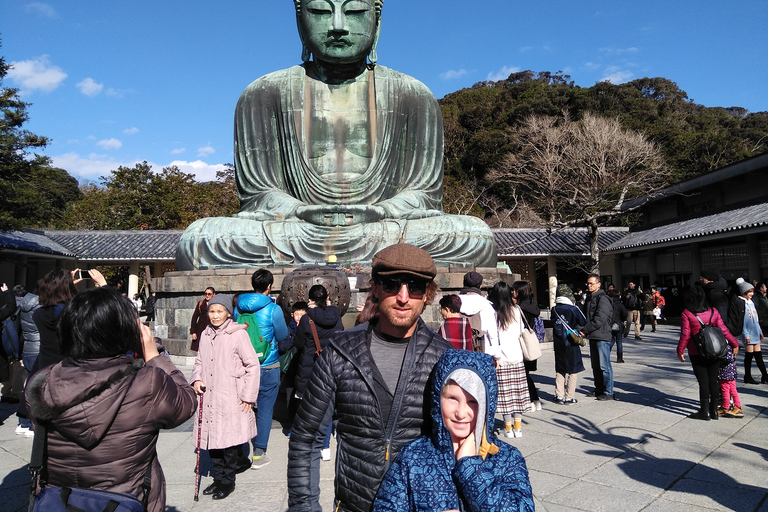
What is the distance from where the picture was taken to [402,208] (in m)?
8.66

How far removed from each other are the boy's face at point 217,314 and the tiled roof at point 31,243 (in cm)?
1377

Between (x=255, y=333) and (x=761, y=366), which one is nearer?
(x=255, y=333)

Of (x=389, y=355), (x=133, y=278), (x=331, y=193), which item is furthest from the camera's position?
(x=133, y=278)

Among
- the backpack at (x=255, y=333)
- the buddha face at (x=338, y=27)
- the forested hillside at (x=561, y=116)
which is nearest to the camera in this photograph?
the backpack at (x=255, y=333)

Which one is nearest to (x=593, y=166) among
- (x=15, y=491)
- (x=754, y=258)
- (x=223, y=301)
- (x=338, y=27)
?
(x=754, y=258)

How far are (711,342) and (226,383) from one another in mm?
3826

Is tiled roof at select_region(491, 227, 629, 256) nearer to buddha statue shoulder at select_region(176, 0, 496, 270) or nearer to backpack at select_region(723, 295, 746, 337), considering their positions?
buddha statue shoulder at select_region(176, 0, 496, 270)

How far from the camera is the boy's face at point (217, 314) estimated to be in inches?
134

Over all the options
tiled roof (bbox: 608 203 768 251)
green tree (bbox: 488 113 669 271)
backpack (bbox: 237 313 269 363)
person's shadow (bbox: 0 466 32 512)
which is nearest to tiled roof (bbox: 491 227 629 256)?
green tree (bbox: 488 113 669 271)

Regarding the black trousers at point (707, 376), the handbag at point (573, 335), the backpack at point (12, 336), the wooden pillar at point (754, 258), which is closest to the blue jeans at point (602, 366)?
the handbag at point (573, 335)

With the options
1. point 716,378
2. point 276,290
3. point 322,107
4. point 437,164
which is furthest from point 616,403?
point 322,107

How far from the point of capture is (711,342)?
4.70m

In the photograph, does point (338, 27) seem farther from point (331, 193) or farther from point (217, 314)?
point (217, 314)

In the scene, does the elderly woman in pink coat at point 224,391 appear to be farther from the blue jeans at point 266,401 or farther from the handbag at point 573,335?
the handbag at point 573,335
